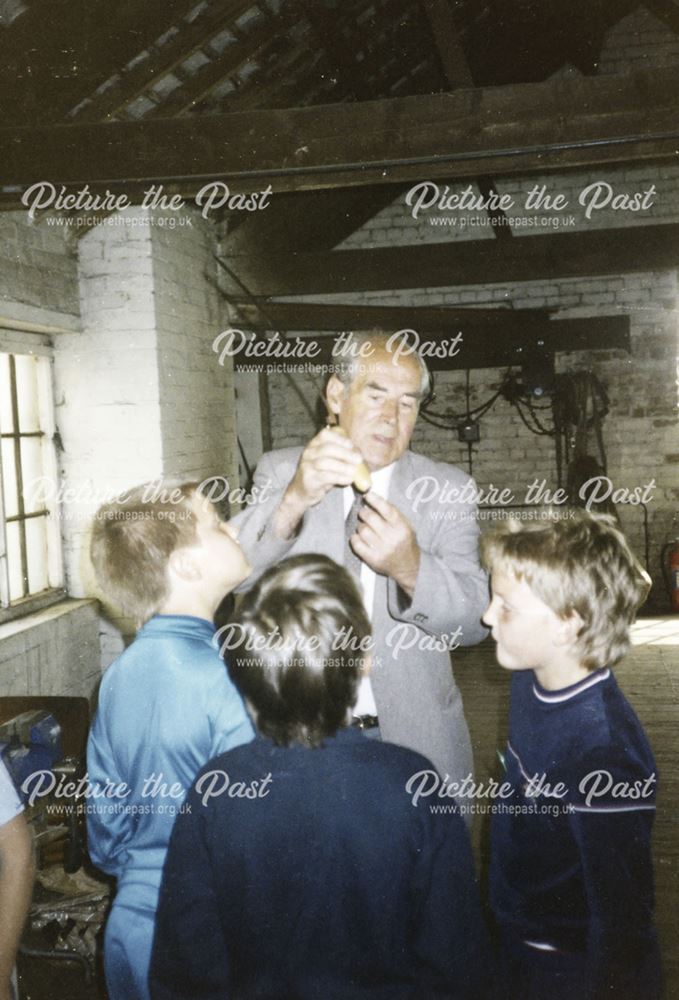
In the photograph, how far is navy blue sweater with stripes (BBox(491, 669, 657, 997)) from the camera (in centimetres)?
117

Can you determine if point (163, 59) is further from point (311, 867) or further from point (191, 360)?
point (311, 867)

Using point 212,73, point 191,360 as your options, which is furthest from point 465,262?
point 212,73

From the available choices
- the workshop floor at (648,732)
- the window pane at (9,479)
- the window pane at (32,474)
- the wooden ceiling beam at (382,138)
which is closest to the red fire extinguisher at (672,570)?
the workshop floor at (648,732)

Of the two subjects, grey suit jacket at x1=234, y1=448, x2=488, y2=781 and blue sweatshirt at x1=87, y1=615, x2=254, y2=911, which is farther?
grey suit jacket at x1=234, y1=448, x2=488, y2=781

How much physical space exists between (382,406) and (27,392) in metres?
2.33

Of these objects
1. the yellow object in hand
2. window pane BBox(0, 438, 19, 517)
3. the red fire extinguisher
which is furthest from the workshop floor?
the yellow object in hand

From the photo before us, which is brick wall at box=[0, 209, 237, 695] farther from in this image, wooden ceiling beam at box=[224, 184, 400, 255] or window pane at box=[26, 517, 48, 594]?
wooden ceiling beam at box=[224, 184, 400, 255]

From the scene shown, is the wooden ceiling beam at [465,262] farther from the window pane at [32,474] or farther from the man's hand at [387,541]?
the man's hand at [387,541]

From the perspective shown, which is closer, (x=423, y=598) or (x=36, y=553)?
(x=423, y=598)

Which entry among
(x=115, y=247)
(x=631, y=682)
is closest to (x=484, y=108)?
(x=115, y=247)

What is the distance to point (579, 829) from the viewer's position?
1195mm

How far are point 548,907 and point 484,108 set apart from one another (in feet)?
8.15

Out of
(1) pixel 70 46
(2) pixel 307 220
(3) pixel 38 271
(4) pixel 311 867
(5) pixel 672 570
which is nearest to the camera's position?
(4) pixel 311 867

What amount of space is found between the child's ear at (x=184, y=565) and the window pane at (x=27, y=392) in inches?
88.4
